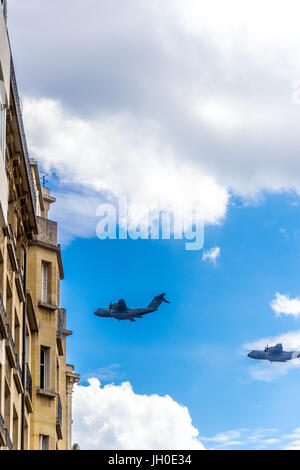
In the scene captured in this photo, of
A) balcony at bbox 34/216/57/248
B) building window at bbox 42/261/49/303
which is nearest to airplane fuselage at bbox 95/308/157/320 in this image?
balcony at bbox 34/216/57/248

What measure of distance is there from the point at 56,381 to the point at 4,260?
13.6m

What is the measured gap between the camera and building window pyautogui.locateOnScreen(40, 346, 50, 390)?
166 feet

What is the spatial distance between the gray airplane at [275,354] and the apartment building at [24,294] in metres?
134

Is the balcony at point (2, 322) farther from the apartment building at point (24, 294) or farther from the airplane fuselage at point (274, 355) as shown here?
the airplane fuselage at point (274, 355)

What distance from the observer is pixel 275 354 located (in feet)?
634

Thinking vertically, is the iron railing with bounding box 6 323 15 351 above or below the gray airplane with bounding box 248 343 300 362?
below

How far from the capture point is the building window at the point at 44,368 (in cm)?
5047

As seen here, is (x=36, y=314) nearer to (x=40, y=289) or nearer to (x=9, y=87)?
(x=40, y=289)

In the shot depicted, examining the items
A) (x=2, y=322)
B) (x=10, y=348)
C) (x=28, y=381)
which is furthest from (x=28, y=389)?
(x=2, y=322)

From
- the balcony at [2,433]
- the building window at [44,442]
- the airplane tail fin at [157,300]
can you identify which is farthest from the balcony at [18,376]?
the airplane tail fin at [157,300]

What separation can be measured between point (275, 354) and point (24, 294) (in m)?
151

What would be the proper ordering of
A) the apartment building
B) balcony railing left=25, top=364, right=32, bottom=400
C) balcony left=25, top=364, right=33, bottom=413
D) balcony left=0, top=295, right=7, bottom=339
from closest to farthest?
balcony left=0, top=295, right=7, bottom=339 → the apartment building → balcony left=25, top=364, right=33, bottom=413 → balcony railing left=25, top=364, right=32, bottom=400

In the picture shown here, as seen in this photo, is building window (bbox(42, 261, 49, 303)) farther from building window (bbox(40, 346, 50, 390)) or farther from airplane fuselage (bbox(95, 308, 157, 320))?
airplane fuselage (bbox(95, 308, 157, 320))
